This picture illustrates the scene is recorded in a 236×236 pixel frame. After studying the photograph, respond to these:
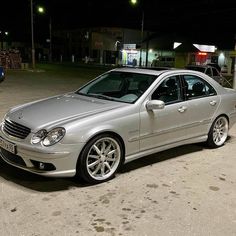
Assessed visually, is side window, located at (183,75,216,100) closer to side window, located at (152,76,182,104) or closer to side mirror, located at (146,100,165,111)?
side window, located at (152,76,182,104)

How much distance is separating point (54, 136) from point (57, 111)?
0.61 m

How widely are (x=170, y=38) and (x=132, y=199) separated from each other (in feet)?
140

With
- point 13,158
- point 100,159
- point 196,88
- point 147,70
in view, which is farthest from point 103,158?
point 196,88

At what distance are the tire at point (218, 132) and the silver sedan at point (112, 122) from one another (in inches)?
0.7

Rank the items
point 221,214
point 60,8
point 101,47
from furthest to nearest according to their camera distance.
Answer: point 60,8 < point 101,47 < point 221,214

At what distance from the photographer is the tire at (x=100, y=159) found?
464 centimetres

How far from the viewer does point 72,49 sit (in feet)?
242

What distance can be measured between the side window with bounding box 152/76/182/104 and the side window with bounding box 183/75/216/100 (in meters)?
0.20

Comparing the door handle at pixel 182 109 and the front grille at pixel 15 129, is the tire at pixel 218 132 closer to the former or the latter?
the door handle at pixel 182 109

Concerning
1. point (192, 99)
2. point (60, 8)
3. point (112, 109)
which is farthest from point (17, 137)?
point (60, 8)

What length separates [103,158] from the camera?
4867mm

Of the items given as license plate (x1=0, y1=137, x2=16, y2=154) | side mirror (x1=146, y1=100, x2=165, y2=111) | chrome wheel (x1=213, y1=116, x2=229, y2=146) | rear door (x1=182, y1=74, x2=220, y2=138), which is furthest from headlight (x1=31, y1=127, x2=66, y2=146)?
chrome wheel (x1=213, y1=116, x2=229, y2=146)

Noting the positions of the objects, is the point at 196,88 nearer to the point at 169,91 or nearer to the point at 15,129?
the point at 169,91

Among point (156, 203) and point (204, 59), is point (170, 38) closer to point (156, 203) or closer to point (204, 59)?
point (204, 59)
